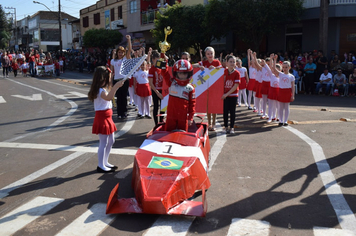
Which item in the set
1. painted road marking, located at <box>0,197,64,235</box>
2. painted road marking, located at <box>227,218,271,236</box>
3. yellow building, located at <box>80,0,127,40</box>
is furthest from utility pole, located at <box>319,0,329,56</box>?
yellow building, located at <box>80,0,127,40</box>

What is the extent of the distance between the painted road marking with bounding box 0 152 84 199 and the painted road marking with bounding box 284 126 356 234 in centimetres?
489

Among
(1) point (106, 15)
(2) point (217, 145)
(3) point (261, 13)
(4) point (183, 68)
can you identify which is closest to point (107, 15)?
(1) point (106, 15)

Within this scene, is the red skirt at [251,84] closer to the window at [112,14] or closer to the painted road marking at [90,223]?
the painted road marking at [90,223]

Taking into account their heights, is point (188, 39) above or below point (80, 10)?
below

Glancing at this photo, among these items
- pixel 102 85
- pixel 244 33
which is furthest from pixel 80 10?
pixel 102 85

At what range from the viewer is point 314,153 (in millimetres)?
7727

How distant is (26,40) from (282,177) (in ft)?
340

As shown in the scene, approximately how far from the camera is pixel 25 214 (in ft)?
15.6

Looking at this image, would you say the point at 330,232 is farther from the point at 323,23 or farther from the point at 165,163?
the point at 323,23

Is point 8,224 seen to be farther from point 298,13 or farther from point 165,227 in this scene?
point 298,13

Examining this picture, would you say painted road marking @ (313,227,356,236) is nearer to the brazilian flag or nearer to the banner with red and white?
the brazilian flag

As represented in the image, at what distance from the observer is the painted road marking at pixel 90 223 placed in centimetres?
423

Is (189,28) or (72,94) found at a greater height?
(189,28)

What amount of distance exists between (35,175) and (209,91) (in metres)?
5.21
